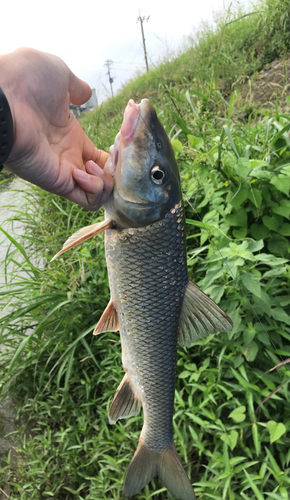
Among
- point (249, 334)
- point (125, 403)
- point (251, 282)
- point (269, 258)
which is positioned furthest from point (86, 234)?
point (249, 334)

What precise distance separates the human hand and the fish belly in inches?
9.7

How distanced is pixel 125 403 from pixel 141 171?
1.14m

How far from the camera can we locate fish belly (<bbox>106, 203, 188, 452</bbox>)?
1.21 metres

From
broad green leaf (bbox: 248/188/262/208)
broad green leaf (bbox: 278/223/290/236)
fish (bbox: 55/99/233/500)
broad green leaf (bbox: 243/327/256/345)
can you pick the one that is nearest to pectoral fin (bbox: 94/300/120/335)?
fish (bbox: 55/99/233/500)

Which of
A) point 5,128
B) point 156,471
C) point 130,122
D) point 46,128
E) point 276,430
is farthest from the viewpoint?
point 276,430

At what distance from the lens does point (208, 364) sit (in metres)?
2.09

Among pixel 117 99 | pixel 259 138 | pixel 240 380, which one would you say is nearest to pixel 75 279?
pixel 240 380

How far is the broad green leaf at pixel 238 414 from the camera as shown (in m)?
1.81

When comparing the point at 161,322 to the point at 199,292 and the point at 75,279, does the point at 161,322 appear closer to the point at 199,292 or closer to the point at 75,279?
the point at 199,292

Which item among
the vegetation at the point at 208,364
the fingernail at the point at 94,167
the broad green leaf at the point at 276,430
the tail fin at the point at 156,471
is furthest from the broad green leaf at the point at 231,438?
the fingernail at the point at 94,167

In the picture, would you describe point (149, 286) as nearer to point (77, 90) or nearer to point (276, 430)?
point (77, 90)

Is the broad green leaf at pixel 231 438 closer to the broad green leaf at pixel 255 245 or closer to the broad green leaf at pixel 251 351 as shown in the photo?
the broad green leaf at pixel 251 351

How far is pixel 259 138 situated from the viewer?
2.60 meters

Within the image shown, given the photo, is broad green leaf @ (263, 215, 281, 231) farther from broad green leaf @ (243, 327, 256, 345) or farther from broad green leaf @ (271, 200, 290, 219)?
broad green leaf @ (243, 327, 256, 345)
